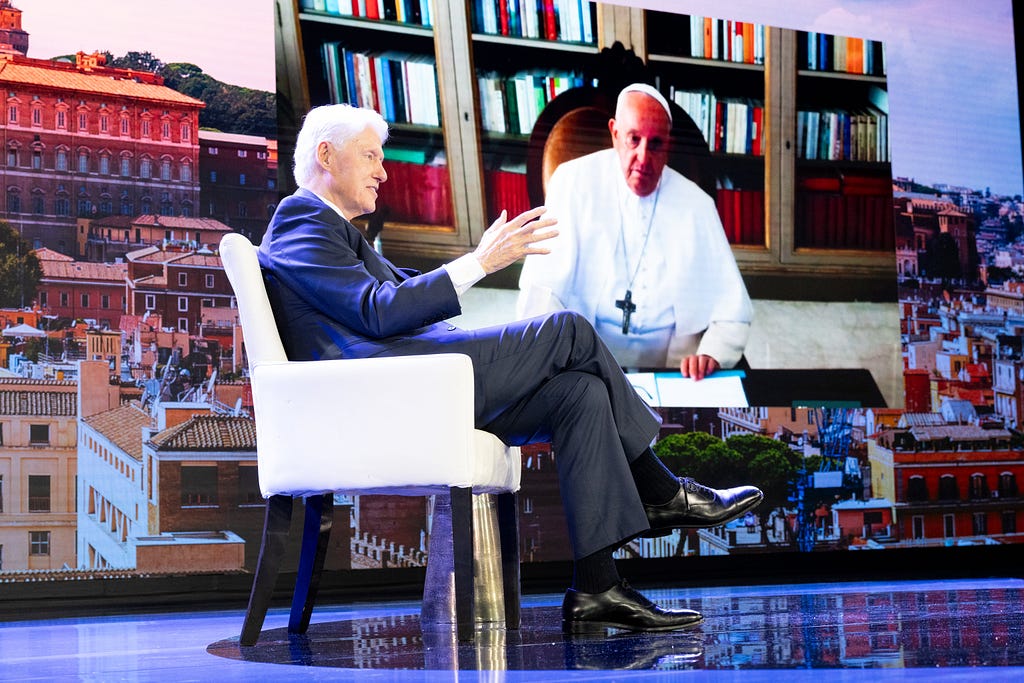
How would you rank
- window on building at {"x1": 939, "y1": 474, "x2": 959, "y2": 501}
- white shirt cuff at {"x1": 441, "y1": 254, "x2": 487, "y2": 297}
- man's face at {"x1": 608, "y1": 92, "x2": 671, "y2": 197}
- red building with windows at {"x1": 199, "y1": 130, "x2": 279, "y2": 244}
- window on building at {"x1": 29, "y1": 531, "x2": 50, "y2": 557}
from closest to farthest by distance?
white shirt cuff at {"x1": 441, "y1": 254, "x2": 487, "y2": 297}, window on building at {"x1": 29, "y1": 531, "x2": 50, "y2": 557}, red building with windows at {"x1": 199, "y1": 130, "x2": 279, "y2": 244}, man's face at {"x1": 608, "y1": 92, "x2": 671, "y2": 197}, window on building at {"x1": 939, "y1": 474, "x2": 959, "y2": 501}

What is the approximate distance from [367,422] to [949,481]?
3794 millimetres

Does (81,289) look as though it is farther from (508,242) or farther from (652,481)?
(652,481)

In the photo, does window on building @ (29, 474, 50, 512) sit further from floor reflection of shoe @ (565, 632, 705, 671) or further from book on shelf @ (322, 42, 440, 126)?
floor reflection of shoe @ (565, 632, 705, 671)

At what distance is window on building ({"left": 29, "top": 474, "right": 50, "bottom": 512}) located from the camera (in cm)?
372

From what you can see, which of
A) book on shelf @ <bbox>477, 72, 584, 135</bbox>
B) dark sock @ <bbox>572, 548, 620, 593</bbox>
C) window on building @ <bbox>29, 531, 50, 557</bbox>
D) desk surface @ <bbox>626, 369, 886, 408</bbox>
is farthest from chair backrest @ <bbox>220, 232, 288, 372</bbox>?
desk surface @ <bbox>626, 369, 886, 408</bbox>

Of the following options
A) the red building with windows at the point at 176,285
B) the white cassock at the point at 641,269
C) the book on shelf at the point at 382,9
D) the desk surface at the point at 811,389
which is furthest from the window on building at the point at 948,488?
the red building with windows at the point at 176,285

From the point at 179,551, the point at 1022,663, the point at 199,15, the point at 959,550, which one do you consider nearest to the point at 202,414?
the point at 179,551

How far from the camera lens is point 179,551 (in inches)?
154

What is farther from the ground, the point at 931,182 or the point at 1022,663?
the point at 931,182

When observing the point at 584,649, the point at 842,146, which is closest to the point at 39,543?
the point at 584,649

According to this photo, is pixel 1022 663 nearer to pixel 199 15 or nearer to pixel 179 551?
pixel 179 551

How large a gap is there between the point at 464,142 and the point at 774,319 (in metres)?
1.56

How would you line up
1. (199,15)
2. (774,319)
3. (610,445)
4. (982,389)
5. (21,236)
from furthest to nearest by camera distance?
(982,389) < (774,319) < (199,15) < (21,236) < (610,445)

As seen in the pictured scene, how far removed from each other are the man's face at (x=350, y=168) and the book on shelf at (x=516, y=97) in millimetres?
2083
